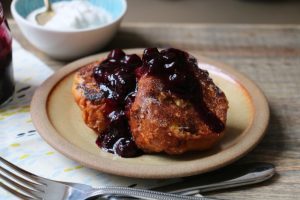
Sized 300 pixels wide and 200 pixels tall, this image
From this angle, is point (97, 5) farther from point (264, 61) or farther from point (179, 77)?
point (179, 77)

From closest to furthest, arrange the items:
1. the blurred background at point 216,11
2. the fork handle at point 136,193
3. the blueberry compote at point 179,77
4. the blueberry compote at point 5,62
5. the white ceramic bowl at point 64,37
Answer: the fork handle at point 136,193
the blueberry compote at point 179,77
the blueberry compote at point 5,62
the white ceramic bowl at point 64,37
the blurred background at point 216,11

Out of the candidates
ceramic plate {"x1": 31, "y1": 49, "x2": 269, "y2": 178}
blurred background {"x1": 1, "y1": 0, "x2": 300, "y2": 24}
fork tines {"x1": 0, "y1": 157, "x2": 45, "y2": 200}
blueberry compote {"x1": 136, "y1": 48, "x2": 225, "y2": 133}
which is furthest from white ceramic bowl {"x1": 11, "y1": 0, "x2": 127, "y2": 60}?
blurred background {"x1": 1, "y1": 0, "x2": 300, "y2": 24}

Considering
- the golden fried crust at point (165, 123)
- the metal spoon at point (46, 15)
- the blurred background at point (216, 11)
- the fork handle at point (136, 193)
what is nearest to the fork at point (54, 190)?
the fork handle at point (136, 193)

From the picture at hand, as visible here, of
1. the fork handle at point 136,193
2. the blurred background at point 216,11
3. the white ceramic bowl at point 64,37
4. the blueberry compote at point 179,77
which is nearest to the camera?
the fork handle at point 136,193

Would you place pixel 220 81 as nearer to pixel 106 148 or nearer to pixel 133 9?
pixel 106 148

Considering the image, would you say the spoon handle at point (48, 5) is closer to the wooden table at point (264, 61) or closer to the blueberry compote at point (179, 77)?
the wooden table at point (264, 61)

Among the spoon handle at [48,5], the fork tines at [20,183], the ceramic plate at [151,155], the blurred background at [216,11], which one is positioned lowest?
the blurred background at [216,11]
